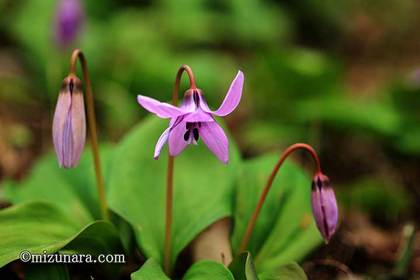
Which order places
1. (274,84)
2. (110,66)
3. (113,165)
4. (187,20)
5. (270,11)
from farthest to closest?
(270,11)
(187,20)
(110,66)
(274,84)
(113,165)

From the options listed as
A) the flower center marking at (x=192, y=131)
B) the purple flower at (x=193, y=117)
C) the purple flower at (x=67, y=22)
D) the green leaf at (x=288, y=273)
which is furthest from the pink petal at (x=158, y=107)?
the purple flower at (x=67, y=22)

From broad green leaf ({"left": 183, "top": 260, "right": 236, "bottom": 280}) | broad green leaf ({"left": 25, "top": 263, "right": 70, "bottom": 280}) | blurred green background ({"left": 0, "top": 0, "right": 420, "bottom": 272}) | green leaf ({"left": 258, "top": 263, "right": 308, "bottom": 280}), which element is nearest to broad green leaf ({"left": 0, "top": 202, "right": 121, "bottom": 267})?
broad green leaf ({"left": 25, "top": 263, "right": 70, "bottom": 280})

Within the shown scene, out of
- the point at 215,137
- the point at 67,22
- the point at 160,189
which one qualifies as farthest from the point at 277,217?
the point at 67,22

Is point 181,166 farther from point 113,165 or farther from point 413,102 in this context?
point 413,102

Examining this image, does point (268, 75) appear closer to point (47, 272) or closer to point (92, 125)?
point (92, 125)

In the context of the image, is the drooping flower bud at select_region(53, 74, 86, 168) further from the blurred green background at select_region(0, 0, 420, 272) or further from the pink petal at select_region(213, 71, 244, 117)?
the blurred green background at select_region(0, 0, 420, 272)

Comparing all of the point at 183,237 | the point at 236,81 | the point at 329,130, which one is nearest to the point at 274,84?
the point at 329,130
